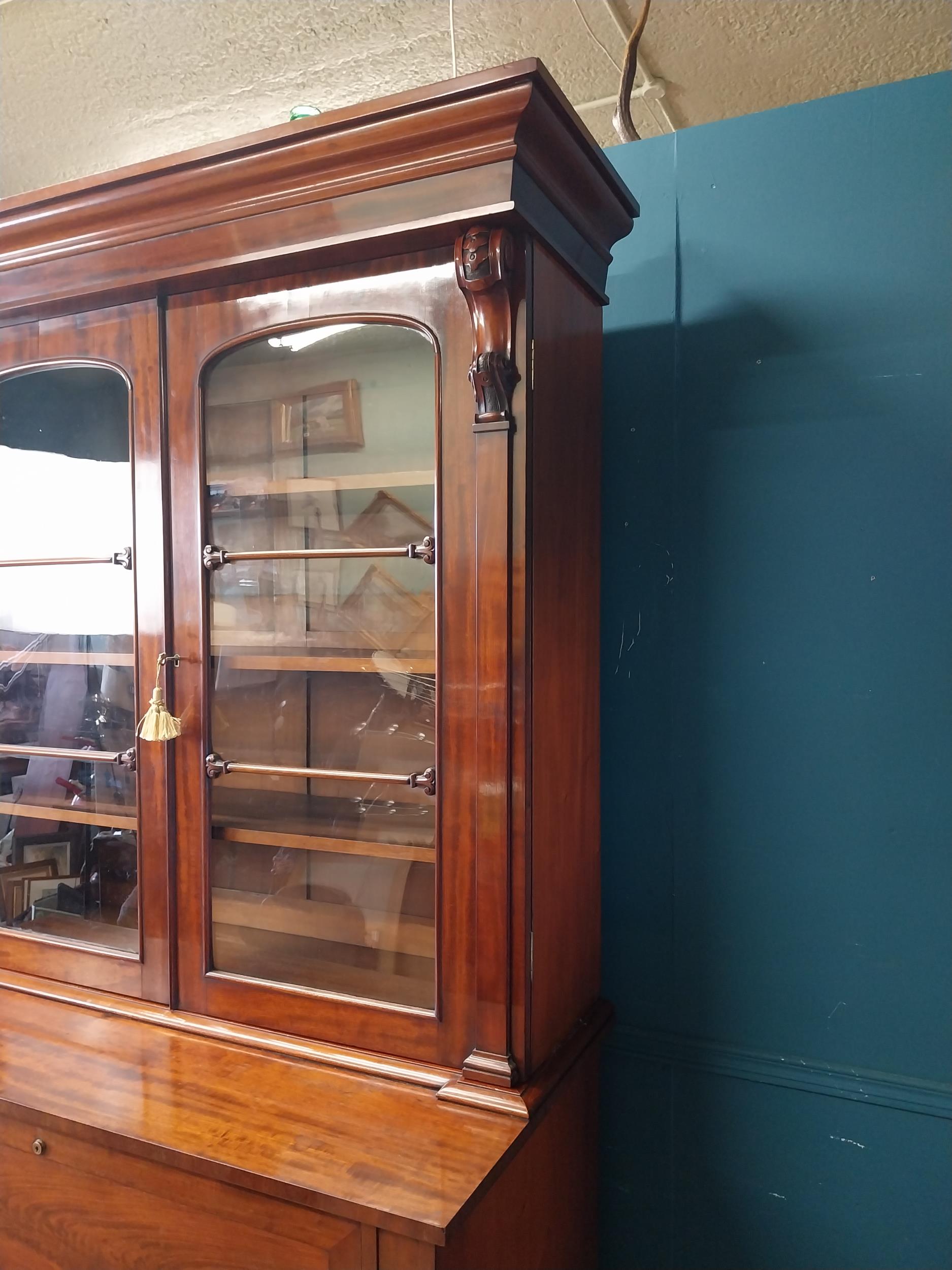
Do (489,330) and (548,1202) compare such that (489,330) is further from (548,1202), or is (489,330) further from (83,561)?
(548,1202)

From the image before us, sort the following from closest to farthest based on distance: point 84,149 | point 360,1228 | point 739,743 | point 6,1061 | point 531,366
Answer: point 360,1228 → point 531,366 → point 6,1061 → point 739,743 → point 84,149

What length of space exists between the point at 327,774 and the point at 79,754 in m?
0.45

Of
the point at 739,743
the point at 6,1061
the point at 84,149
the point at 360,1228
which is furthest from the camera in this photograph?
the point at 84,149

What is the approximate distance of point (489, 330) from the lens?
0.96 metres

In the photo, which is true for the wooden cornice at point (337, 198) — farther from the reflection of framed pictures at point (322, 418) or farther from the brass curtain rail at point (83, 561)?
the brass curtain rail at point (83, 561)

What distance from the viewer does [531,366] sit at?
97cm

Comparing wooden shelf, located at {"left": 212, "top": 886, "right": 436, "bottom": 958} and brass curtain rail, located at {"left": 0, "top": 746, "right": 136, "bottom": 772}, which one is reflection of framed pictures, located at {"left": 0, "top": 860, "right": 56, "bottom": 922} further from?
wooden shelf, located at {"left": 212, "top": 886, "right": 436, "bottom": 958}

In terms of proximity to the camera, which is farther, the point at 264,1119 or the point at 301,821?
the point at 301,821

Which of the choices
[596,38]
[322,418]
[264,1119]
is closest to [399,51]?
[596,38]

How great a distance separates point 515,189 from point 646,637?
661 mm

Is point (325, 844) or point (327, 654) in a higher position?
point (327, 654)

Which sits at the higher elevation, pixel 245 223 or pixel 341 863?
pixel 245 223

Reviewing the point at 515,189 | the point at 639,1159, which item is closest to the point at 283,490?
the point at 515,189

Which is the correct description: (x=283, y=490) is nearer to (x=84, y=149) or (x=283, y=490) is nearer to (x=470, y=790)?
(x=470, y=790)
